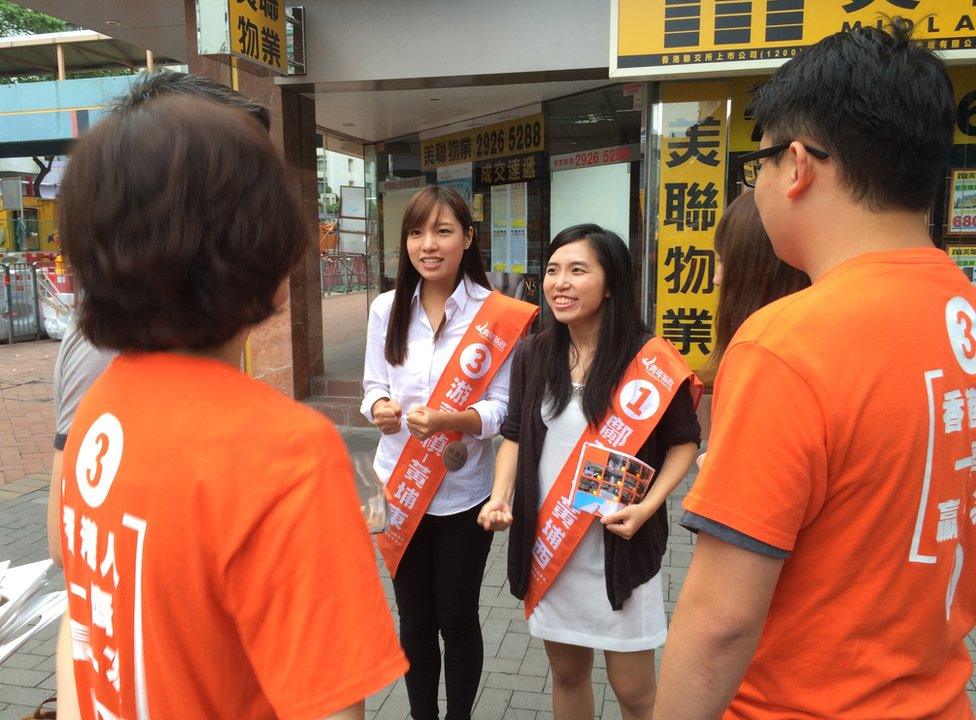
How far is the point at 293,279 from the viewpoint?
663 centimetres

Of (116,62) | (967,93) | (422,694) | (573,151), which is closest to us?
(422,694)

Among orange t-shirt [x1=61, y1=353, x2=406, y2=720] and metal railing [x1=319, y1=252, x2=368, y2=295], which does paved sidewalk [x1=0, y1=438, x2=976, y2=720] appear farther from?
metal railing [x1=319, y1=252, x2=368, y2=295]

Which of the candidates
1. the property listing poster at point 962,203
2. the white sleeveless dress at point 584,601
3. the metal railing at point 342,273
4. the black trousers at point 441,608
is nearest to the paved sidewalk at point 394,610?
the black trousers at point 441,608

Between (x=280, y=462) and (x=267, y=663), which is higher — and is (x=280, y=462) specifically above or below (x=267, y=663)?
above

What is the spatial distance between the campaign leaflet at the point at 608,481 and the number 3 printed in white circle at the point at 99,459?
1.40 metres

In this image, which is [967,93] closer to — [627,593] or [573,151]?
[573,151]

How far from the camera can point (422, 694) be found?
7.98 feet

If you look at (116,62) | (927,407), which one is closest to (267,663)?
(927,407)

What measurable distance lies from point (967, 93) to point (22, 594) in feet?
21.5

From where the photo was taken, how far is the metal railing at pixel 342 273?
72.3 feet

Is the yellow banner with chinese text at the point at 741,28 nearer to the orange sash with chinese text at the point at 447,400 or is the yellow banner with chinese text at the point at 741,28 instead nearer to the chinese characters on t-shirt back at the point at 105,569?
the orange sash with chinese text at the point at 447,400

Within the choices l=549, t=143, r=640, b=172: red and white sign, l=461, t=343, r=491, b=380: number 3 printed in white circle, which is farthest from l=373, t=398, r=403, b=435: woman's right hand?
l=549, t=143, r=640, b=172: red and white sign

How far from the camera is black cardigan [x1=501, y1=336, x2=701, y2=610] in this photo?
2.08 metres

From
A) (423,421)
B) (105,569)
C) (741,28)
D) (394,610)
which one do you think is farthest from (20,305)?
(105,569)
